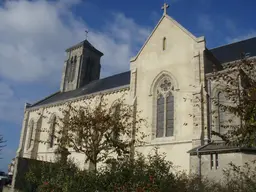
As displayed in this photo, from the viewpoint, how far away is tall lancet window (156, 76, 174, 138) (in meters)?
19.4

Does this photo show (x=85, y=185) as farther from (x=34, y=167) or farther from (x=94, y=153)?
(x=34, y=167)

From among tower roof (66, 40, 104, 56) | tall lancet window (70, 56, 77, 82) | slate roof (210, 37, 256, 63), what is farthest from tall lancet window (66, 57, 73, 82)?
slate roof (210, 37, 256, 63)

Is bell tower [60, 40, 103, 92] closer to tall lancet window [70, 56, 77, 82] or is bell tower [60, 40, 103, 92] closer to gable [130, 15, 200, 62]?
tall lancet window [70, 56, 77, 82]

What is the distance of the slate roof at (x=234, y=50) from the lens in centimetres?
2095

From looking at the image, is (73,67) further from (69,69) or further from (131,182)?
(131,182)

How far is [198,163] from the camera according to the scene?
1510cm

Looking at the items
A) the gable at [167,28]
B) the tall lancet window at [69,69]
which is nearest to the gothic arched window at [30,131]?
the tall lancet window at [69,69]

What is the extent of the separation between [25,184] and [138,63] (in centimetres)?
1209

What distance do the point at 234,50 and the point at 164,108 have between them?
7.68 meters

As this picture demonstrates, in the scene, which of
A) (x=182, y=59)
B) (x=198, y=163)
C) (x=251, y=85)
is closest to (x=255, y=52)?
(x=182, y=59)

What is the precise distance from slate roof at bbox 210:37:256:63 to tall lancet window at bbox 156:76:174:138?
472cm

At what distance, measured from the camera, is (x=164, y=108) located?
66.0 feet

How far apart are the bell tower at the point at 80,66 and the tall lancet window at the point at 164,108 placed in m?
16.6

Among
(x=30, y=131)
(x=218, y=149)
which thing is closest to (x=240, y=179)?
(x=218, y=149)
